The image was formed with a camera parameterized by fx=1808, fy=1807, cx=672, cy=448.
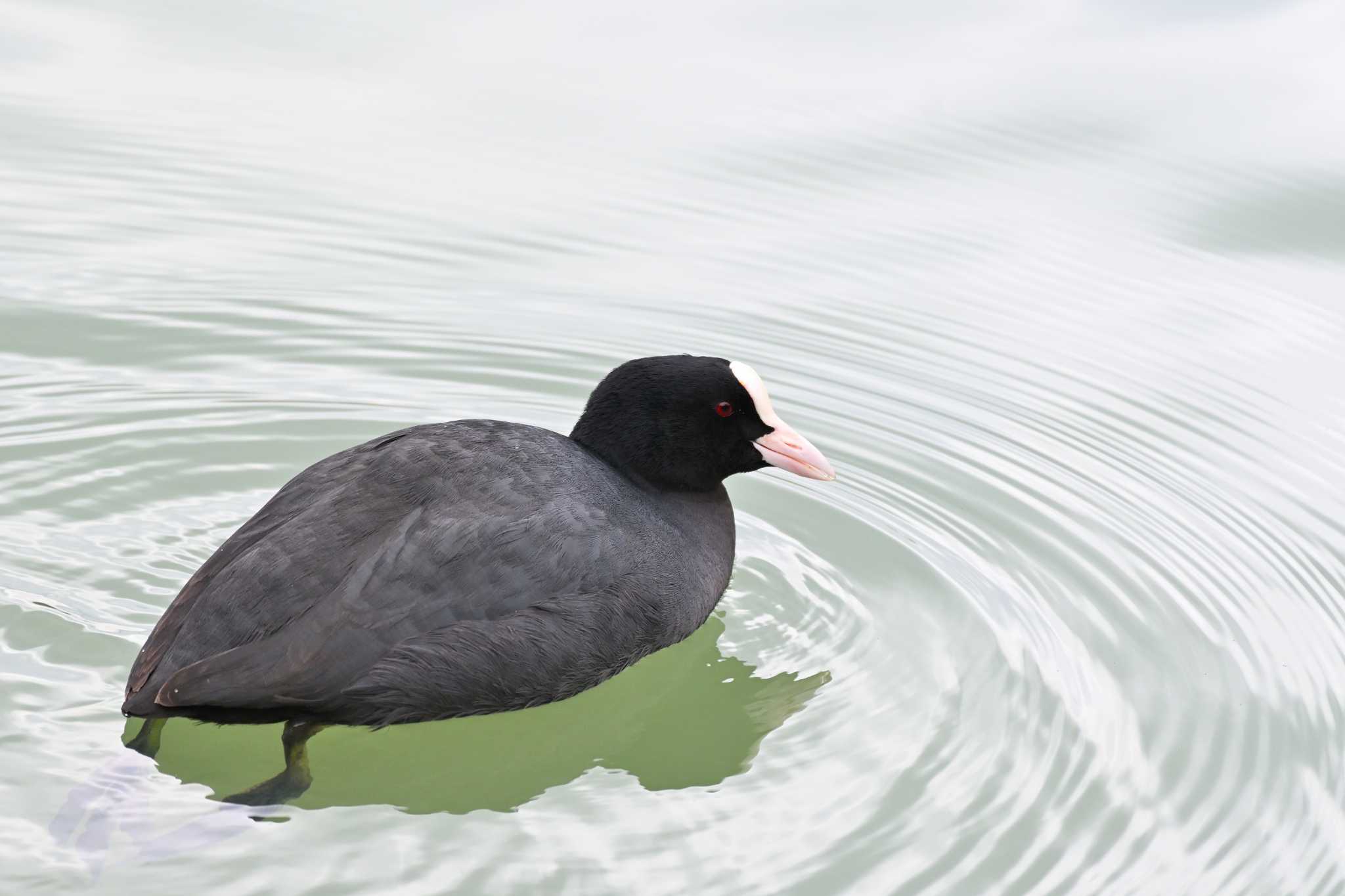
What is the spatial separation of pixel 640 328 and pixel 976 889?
138 inches

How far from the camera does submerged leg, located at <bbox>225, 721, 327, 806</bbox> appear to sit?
4.38m

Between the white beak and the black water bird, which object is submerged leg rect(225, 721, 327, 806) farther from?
the white beak

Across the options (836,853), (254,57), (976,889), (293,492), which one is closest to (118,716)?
(293,492)

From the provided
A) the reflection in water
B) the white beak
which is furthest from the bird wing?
the white beak

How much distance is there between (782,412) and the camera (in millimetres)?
6793

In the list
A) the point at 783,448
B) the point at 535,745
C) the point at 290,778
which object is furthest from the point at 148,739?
the point at 783,448

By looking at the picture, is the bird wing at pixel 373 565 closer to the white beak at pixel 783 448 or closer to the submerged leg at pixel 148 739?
the submerged leg at pixel 148 739

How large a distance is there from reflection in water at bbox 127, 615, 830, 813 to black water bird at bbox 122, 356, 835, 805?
0.32 feet

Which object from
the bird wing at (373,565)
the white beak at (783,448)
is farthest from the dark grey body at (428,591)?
the white beak at (783,448)

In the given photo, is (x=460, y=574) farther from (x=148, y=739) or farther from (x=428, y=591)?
(x=148, y=739)

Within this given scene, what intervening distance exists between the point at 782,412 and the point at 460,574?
233 cm

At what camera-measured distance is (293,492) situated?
194 inches

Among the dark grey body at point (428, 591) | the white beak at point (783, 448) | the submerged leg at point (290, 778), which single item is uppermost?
the white beak at point (783, 448)

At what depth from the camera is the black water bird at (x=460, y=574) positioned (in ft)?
14.7
